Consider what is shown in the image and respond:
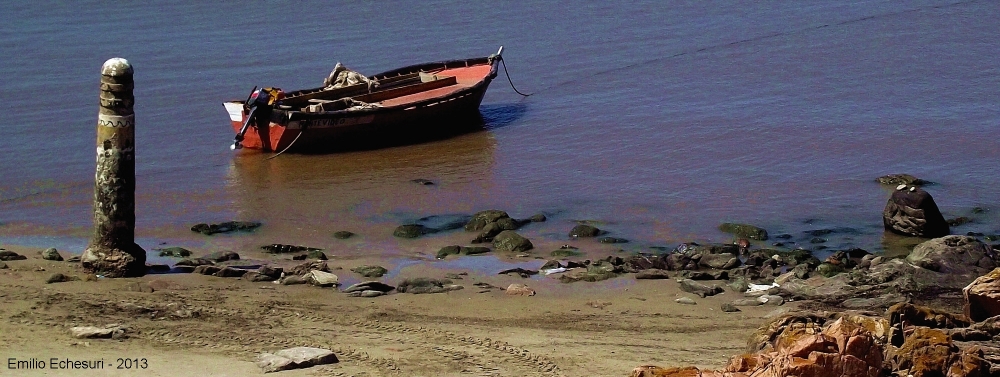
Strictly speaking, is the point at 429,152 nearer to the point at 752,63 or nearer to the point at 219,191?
the point at 219,191

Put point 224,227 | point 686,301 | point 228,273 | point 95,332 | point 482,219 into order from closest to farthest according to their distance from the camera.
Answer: point 95,332 < point 686,301 < point 228,273 < point 482,219 < point 224,227

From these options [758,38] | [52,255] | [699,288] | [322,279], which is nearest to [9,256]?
[52,255]

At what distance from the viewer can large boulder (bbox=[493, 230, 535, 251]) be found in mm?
14648

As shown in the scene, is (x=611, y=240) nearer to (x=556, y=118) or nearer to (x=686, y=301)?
(x=686, y=301)

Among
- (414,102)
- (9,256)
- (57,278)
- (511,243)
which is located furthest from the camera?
(414,102)

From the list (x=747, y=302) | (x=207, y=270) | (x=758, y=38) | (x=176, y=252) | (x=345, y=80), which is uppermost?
(x=758, y=38)

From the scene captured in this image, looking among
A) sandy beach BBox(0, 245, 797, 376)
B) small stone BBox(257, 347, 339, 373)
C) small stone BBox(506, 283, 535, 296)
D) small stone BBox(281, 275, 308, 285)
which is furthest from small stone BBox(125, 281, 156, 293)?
small stone BBox(506, 283, 535, 296)

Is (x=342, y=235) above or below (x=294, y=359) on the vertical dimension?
below

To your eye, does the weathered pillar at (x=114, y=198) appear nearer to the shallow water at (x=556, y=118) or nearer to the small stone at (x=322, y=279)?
the small stone at (x=322, y=279)

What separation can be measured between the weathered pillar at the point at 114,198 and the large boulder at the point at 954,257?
833cm

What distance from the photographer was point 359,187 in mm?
18828

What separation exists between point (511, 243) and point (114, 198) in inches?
190

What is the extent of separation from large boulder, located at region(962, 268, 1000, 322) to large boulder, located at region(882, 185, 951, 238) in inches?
252

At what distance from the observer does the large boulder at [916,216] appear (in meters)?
14.9
